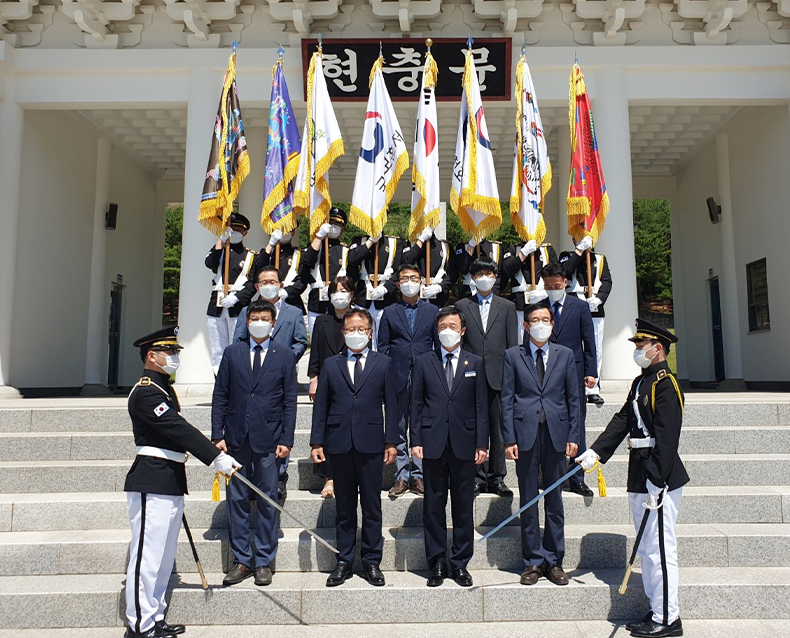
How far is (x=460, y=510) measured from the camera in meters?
4.31

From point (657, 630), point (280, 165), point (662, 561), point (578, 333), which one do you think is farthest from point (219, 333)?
point (657, 630)

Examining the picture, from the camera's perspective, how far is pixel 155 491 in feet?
12.5

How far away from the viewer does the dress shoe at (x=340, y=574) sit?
13.6 feet

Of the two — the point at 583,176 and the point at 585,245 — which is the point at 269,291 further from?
the point at 583,176

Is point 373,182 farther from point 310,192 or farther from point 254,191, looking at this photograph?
point 254,191

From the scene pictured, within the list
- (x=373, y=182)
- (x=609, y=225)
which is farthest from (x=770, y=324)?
(x=373, y=182)

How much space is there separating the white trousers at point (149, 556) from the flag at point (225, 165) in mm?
4256

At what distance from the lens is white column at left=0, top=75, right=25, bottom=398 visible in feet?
29.6

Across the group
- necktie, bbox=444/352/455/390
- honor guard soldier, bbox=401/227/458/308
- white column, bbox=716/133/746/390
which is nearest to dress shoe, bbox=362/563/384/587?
necktie, bbox=444/352/455/390

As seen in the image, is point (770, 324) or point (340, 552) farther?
point (770, 324)

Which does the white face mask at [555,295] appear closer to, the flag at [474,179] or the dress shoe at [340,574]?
the flag at [474,179]

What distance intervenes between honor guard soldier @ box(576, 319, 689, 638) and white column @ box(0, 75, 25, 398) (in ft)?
27.0

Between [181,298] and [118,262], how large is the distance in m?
4.74

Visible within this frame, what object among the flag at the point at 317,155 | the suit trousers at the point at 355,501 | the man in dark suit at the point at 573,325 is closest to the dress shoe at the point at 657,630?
the suit trousers at the point at 355,501
